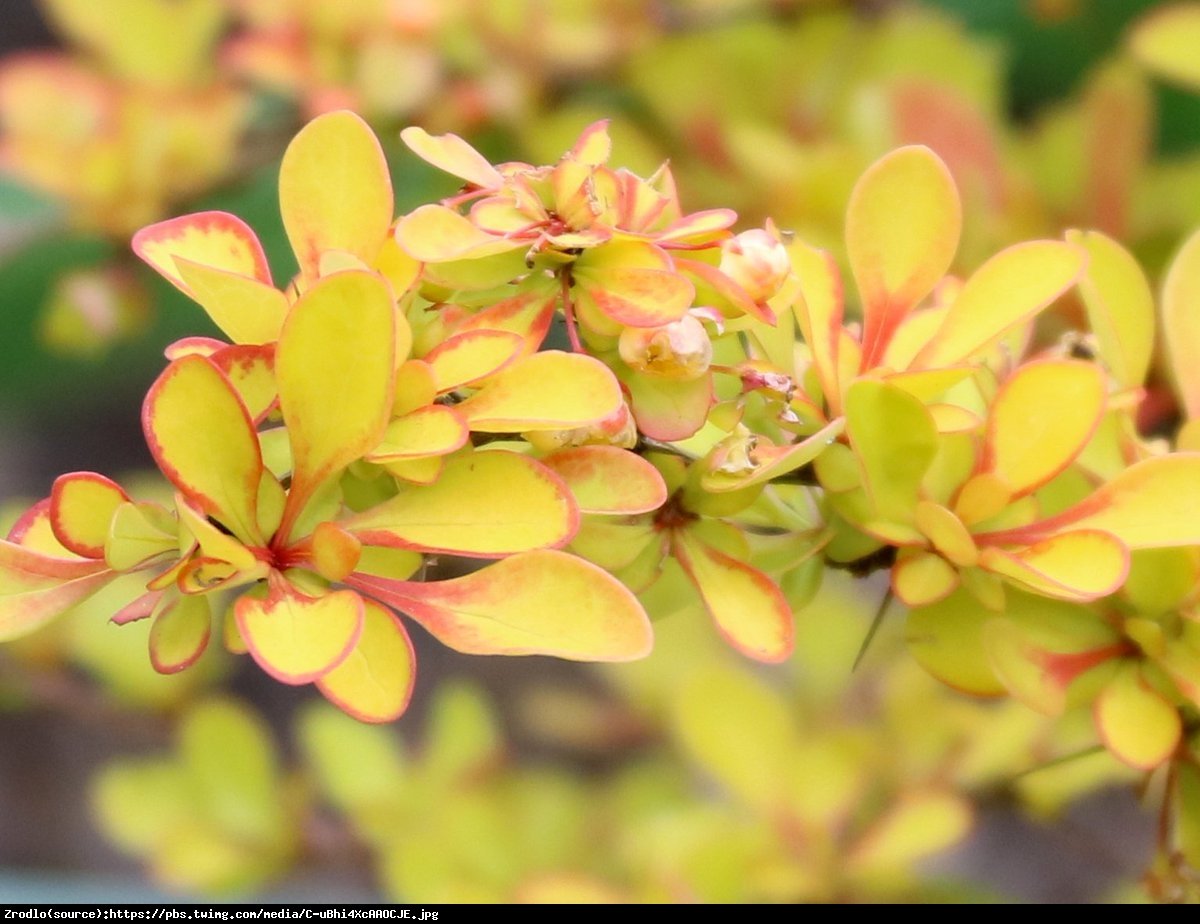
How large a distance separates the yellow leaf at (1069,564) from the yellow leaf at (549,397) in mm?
107

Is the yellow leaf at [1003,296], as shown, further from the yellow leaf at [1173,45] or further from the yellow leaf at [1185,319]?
the yellow leaf at [1173,45]

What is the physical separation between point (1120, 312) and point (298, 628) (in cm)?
27

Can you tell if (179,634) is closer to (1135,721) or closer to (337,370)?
(337,370)

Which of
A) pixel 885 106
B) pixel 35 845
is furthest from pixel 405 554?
pixel 35 845

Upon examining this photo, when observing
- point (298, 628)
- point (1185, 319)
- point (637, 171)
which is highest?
point (1185, 319)

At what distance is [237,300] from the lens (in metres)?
0.29

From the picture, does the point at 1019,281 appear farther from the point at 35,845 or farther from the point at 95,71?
the point at 35,845

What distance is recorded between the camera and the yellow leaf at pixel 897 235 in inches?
13.6

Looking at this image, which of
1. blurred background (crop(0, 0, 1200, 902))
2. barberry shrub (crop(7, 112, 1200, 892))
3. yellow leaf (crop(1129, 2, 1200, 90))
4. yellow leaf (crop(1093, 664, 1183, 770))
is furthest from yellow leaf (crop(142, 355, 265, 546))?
yellow leaf (crop(1129, 2, 1200, 90))

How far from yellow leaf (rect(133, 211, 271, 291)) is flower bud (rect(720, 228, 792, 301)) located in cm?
11

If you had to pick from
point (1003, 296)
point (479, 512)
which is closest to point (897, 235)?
Answer: point (1003, 296)

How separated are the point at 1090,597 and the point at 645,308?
4.9 inches

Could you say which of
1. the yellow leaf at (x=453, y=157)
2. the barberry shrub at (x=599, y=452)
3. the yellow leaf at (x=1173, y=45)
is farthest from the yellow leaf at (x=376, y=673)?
the yellow leaf at (x=1173, y=45)
